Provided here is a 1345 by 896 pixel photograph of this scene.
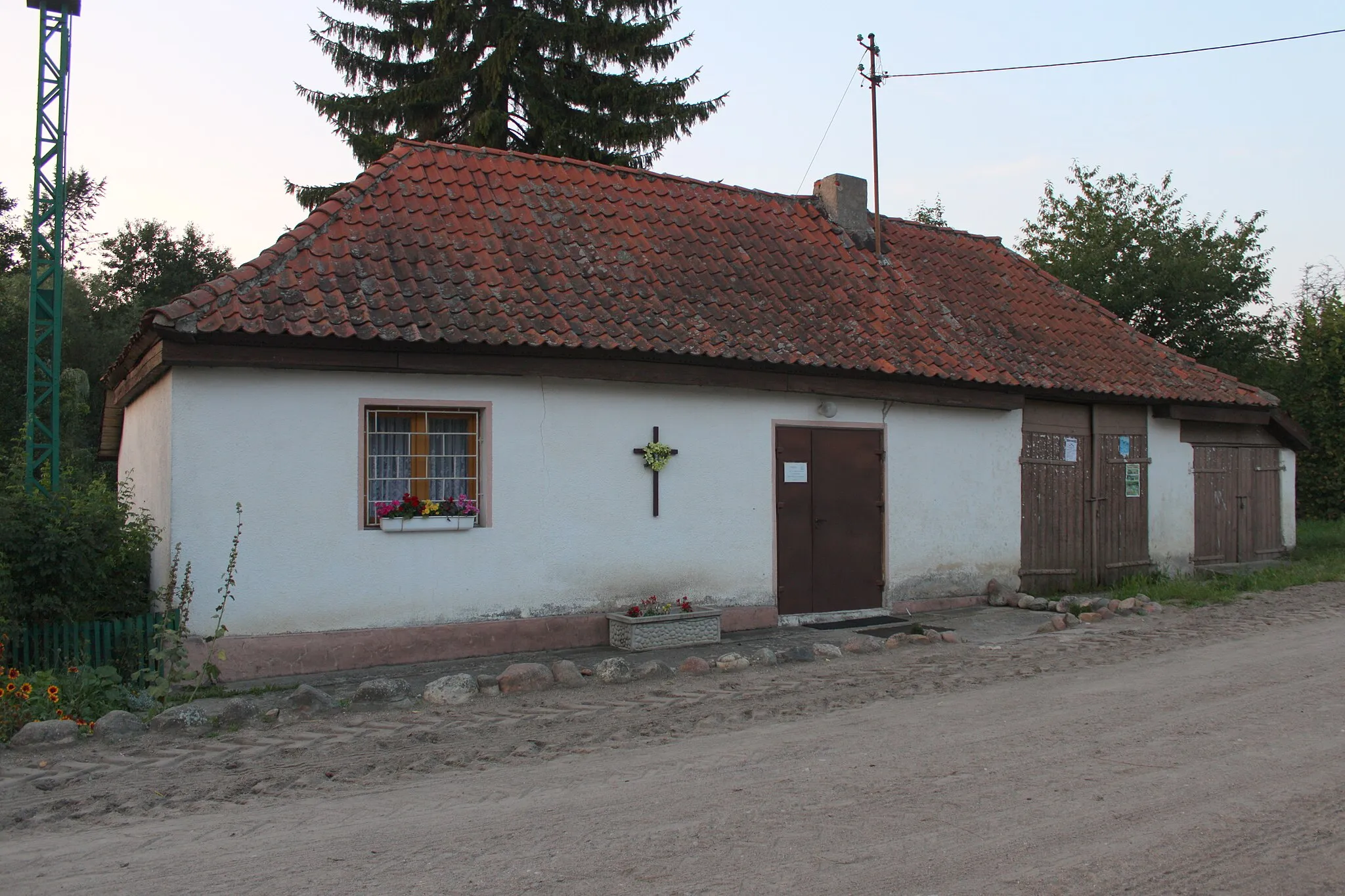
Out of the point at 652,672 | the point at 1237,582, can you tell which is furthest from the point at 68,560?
the point at 1237,582

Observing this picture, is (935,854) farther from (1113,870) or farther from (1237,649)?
(1237,649)

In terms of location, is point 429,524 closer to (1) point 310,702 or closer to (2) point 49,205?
(1) point 310,702

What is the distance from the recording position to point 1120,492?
48.4ft

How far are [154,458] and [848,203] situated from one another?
9.63 meters

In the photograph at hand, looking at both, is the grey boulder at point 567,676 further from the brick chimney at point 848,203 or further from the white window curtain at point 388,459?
the brick chimney at point 848,203

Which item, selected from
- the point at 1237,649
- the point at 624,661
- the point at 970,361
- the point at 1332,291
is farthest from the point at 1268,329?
the point at 624,661

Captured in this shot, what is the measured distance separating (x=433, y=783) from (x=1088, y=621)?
820 cm

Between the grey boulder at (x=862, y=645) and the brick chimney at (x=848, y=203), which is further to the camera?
the brick chimney at (x=848, y=203)

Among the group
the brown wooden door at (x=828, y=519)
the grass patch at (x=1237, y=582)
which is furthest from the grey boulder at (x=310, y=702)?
the grass patch at (x=1237, y=582)

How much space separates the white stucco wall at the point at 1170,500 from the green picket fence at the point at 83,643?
13.0 metres

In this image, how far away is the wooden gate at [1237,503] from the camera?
15.9 meters

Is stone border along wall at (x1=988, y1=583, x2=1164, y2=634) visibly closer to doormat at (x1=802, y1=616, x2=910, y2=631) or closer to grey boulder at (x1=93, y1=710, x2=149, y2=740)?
doormat at (x1=802, y1=616, x2=910, y2=631)

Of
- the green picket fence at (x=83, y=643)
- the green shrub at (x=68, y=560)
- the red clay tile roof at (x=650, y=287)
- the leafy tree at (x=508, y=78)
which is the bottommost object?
the green picket fence at (x=83, y=643)

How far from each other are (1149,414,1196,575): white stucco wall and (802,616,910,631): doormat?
540 centimetres
